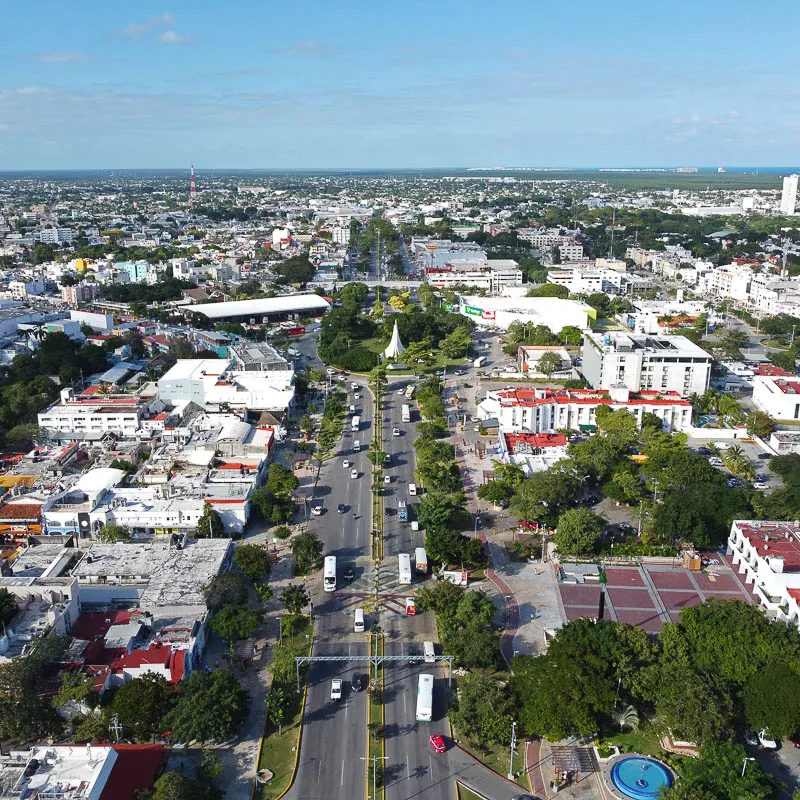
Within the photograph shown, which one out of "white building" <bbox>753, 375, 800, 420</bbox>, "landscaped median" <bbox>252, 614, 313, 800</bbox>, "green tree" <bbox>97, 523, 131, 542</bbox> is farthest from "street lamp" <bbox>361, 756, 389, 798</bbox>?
"white building" <bbox>753, 375, 800, 420</bbox>

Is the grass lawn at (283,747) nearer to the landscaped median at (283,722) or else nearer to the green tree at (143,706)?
the landscaped median at (283,722)

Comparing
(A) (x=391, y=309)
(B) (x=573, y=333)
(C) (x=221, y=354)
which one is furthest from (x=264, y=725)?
(A) (x=391, y=309)

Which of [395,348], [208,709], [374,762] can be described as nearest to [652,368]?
[395,348]

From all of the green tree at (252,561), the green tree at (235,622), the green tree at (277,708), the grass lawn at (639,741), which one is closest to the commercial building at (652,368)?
the green tree at (252,561)

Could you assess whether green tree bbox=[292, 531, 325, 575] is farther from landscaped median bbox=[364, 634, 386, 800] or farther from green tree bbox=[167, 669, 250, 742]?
green tree bbox=[167, 669, 250, 742]

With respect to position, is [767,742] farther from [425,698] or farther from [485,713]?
[425,698]

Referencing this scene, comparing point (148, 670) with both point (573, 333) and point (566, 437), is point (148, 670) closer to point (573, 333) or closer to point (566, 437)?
point (566, 437)

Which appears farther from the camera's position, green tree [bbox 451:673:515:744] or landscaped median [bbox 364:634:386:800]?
green tree [bbox 451:673:515:744]
